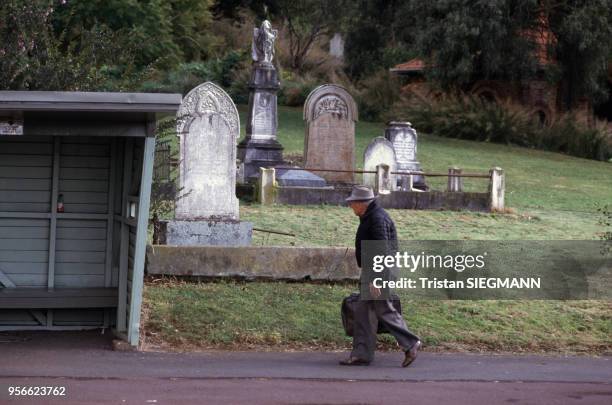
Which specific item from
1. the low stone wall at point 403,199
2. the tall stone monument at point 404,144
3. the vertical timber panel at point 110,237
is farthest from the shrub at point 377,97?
the vertical timber panel at point 110,237

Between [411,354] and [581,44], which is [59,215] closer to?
[411,354]

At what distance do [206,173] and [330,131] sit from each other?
9019mm

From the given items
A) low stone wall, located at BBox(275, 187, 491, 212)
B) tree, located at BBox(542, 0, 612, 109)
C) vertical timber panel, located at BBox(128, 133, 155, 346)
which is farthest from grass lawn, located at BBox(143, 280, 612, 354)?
tree, located at BBox(542, 0, 612, 109)

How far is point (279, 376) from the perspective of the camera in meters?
10.2

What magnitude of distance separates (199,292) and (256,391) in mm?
4000

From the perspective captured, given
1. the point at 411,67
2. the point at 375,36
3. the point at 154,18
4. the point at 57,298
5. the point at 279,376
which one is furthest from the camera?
the point at 375,36

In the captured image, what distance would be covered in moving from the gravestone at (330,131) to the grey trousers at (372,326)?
13.1 metres

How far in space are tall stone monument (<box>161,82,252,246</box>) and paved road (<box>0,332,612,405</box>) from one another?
11.4 ft

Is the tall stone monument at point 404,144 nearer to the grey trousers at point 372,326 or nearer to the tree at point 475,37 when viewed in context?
the tree at point 475,37

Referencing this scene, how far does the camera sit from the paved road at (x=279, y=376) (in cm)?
936

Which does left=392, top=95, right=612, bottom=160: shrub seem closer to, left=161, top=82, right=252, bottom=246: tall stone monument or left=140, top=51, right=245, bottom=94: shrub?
left=140, top=51, right=245, bottom=94: shrub

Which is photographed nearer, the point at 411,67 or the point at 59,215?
the point at 59,215

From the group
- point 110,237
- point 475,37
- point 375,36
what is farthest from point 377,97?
point 110,237

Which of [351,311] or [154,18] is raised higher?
[154,18]
